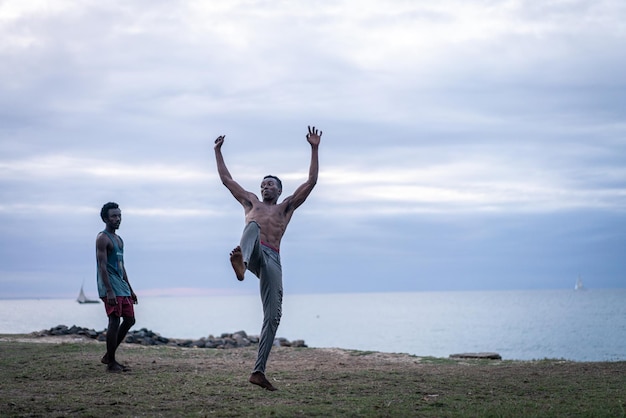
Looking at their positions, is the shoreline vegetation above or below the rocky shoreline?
below

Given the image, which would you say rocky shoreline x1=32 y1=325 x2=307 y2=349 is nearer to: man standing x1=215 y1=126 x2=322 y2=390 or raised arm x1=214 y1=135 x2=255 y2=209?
raised arm x1=214 y1=135 x2=255 y2=209

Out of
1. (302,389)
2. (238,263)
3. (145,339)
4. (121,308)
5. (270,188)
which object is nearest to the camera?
(238,263)

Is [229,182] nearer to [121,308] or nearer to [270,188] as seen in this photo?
[270,188]

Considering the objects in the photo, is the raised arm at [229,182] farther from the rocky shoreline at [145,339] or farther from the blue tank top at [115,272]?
the rocky shoreline at [145,339]

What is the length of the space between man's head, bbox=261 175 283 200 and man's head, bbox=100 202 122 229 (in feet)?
10.6

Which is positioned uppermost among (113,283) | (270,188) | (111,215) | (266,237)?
(270,188)

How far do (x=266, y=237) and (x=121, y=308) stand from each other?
3.55 metres

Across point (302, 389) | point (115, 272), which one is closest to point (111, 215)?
point (115, 272)

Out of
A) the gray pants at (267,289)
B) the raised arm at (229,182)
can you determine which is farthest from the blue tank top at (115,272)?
the gray pants at (267,289)

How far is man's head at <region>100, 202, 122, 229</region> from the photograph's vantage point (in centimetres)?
1310

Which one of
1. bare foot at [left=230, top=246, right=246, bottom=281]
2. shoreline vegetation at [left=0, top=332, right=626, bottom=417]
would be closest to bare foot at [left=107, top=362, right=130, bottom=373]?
Result: shoreline vegetation at [left=0, top=332, right=626, bottom=417]

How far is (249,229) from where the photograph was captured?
10234 millimetres

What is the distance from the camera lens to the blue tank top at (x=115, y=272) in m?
12.9

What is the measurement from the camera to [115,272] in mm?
13000
